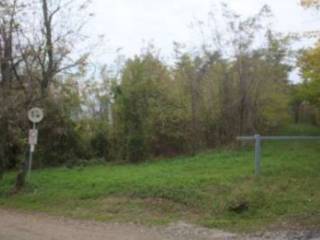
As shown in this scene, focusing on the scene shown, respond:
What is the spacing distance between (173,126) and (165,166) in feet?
17.1

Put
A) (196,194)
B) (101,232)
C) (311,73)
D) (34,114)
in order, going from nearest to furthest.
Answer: (101,232)
(196,194)
(34,114)
(311,73)

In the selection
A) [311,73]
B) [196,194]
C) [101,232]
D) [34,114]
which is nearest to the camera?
[101,232]

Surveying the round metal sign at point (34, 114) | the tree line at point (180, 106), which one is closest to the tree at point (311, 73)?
the tree line at point (180, 106)

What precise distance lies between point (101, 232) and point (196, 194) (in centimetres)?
328

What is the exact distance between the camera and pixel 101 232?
38.5ft

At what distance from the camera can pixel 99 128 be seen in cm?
2802

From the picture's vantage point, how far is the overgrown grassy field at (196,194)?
499 inches

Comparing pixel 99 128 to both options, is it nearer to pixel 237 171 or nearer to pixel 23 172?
pixel 23 172

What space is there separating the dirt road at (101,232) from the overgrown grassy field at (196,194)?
0.57m

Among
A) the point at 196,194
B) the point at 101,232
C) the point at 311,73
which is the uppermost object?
the point at 311,73

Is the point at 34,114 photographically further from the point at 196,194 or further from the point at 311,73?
the point at 311,73

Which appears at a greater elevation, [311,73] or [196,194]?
[311,73]

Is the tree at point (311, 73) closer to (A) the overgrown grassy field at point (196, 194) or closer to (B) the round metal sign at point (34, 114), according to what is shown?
(A) the overgrown grassy field at point (196, 194)

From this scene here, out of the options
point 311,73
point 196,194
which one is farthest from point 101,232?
point 311,73
